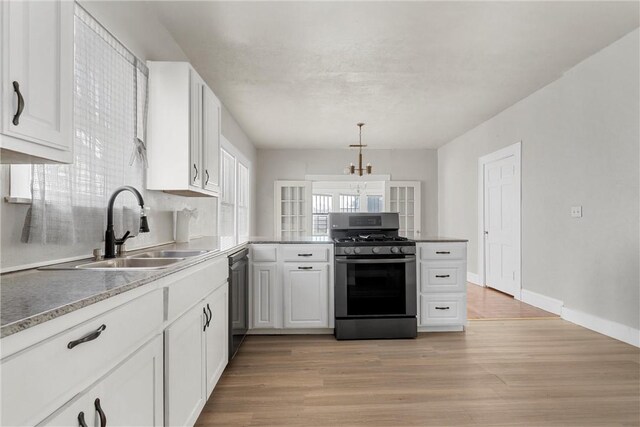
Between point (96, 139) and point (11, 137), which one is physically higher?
point (96, 139)

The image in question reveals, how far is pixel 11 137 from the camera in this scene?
1.05 m

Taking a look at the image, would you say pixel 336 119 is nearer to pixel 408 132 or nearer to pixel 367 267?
pixel 408 132

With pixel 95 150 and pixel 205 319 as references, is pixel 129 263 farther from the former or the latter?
pixel 95 150

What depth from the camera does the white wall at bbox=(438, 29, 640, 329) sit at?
3.10 m

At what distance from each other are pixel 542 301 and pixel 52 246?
4753 millimetres

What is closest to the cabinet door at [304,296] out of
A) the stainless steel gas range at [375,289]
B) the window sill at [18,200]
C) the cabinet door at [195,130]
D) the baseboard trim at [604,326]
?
the stainless steel gas range at [375,289]

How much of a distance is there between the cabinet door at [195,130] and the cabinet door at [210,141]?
9 centimetres

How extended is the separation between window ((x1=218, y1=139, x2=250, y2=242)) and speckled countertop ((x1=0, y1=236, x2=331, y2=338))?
3191mm

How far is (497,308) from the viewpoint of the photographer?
14.3 ft

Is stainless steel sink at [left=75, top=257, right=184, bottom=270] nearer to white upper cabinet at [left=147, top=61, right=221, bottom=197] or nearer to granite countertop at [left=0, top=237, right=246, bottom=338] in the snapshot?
granite countertop at [left=0, top=237, right=246, bottom=338]

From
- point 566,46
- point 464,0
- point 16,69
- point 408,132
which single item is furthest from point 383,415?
point 408,132

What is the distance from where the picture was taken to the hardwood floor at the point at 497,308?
400cm

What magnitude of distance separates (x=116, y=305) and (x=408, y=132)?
6.07 m

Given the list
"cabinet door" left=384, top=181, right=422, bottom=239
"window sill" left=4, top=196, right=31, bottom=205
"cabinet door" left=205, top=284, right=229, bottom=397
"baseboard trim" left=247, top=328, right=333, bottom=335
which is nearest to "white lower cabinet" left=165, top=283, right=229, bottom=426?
"cabinet door" left=205, top=284, right=229, bottom=397
